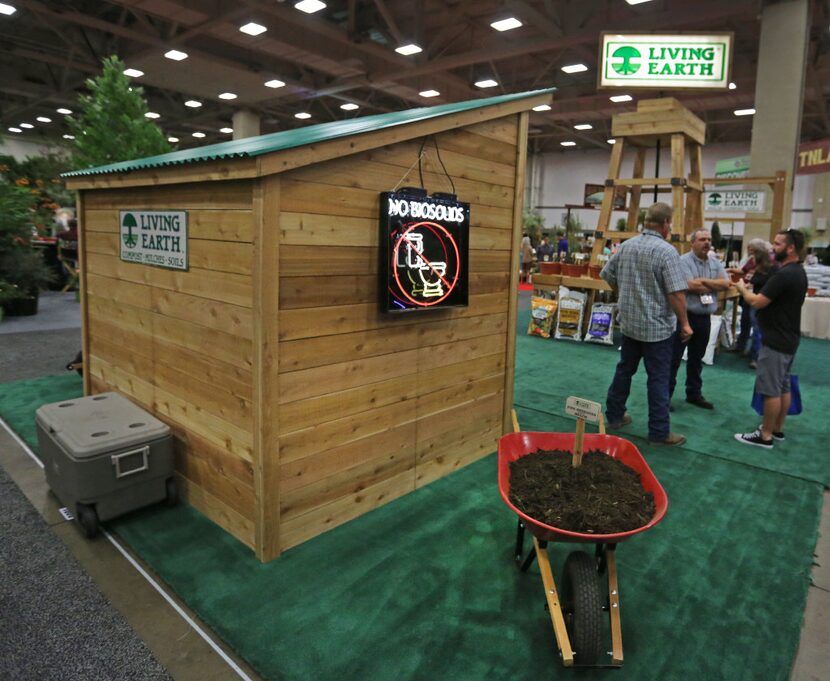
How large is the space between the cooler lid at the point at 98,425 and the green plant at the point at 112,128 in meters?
3.86

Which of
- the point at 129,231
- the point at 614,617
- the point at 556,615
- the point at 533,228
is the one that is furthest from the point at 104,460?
the point at 533,228

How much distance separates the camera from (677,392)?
6.01m

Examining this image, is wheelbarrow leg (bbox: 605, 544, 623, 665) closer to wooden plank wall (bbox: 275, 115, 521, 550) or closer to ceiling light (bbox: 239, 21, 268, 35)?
wooden plank wall (bbox: 275, 115, 521, 550)

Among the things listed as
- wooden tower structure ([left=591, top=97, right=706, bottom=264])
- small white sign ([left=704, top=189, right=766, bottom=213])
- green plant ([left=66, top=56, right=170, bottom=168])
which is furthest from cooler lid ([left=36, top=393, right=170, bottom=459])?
small white sign ([left=704, top=189, right=766, bottom=213])

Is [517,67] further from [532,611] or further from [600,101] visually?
[532,611]

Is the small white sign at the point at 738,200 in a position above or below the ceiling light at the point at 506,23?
below

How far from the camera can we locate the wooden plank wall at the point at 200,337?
8.87 feet

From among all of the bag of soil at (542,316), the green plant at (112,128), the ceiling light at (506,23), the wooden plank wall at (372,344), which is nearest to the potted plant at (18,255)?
the green plant at (112,128)

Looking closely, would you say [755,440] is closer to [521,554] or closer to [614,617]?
[521,554]

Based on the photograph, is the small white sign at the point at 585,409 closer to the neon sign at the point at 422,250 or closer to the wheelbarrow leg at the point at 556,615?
the wheelbarrow leg at the point at 556,615

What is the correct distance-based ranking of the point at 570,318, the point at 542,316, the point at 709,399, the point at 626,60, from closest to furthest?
1. the point at 709,399
2. the point at 626,60
3. the point at 570,318
4. the point at 542,316

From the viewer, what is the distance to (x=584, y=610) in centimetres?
209

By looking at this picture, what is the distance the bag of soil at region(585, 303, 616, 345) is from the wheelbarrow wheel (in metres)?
6.68

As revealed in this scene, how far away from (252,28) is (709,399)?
10583 mm
